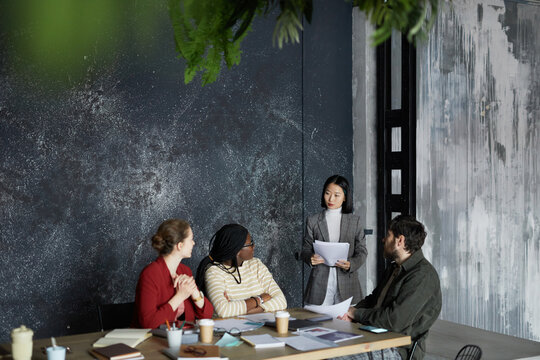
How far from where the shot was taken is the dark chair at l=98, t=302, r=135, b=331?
12.3 feet

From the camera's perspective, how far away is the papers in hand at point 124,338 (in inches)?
118

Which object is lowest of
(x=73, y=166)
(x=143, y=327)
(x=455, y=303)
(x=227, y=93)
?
(x=455, y=303)

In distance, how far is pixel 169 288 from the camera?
11.8 feet

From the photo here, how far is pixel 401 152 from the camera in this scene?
6.02 metres

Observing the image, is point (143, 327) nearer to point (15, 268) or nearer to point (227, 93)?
point (15, 268)

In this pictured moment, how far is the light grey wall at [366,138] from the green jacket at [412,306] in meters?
2.68

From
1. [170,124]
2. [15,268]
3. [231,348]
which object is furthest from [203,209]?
[231,348]

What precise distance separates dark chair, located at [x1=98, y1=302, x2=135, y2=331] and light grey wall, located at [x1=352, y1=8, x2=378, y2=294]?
10.1 ft

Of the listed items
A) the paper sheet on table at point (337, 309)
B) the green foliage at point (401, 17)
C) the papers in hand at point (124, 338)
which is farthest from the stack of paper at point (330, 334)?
the green foliage at point (401, 17)

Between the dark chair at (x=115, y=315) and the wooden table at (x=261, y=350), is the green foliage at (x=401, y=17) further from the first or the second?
the dark chair at (x=115, y=315)

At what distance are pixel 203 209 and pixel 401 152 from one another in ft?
5.79

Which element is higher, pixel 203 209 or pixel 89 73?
pixel 89 73

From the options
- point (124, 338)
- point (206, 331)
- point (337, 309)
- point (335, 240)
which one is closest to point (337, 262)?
point (335, 240)

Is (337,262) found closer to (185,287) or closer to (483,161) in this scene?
(185,287)
